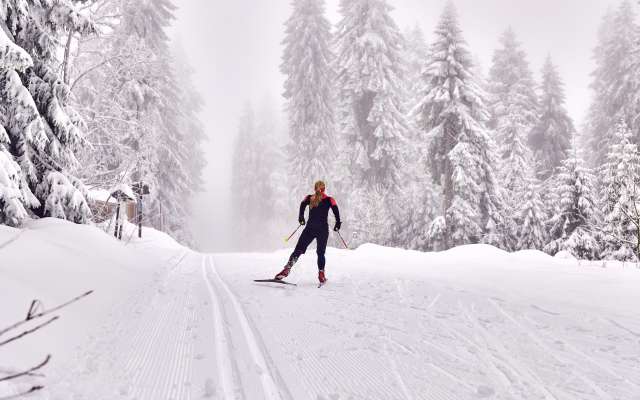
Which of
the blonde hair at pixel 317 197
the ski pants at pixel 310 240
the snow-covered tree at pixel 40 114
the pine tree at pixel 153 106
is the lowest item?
the ski pants at pixel 310 240

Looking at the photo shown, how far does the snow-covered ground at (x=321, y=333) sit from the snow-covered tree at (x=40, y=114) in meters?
0.77

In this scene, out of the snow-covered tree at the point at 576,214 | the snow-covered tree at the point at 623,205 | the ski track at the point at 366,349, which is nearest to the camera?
the ski track at the point at 366,349

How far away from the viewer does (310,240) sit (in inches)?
309

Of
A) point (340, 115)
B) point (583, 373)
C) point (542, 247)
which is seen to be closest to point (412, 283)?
point (583, 373)

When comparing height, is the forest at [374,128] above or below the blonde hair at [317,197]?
above

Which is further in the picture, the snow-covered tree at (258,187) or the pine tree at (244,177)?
the pine tree at (244,177)

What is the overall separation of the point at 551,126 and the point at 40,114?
90.3 feet

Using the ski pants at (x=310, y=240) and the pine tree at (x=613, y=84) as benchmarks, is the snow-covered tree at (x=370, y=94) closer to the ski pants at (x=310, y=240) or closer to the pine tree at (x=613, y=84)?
the pine tree at (x=613, y=84)

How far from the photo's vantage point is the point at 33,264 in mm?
5059

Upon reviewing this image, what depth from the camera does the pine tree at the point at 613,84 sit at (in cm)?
2603

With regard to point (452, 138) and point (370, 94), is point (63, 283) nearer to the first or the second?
point (452, 138)

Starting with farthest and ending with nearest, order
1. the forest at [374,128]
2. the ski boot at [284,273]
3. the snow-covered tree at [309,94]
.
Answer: the snow-covered tree at [309,94] < the forest at [374,128] < the ski boot at [284,273]

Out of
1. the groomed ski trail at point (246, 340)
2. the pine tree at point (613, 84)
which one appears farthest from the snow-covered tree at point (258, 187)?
the groomed ski trail at point (246, 340)

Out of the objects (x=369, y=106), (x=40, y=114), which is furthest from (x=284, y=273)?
(x=369, y=106)
